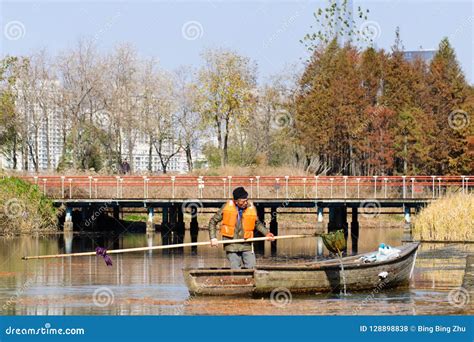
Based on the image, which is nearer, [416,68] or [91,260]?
[91,260]

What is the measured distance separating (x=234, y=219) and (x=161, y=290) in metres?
3.55

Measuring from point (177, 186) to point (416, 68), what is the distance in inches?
1229

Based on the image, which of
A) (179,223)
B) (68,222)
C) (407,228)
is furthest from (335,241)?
(179,223)

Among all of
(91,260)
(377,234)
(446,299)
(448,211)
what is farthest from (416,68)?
(446,299)

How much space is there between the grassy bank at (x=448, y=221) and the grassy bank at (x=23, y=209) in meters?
17.9

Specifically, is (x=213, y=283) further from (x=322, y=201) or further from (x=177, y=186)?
(x=177, y=186)

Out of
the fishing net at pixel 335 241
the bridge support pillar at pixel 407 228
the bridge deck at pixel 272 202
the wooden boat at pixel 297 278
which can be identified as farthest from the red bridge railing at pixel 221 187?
the fishing net at pixel 335 241

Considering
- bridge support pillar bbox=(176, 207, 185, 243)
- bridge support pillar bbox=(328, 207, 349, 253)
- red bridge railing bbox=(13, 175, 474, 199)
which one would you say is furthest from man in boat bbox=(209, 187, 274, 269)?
bridge support pillar bbox=(328, 207, 349, 253)

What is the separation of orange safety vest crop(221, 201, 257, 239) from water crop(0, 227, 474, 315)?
4.49 feet

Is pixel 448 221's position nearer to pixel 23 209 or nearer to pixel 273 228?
pixel 273 228

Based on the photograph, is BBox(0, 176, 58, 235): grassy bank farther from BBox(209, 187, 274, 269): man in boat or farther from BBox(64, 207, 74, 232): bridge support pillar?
BBox(209, 187, 274, 269): man in boat

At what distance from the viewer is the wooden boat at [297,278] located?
23953mm

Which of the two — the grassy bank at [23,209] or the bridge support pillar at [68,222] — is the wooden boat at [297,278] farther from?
the bridge support pillar at [68,222]

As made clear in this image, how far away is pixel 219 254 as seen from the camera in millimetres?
41250
